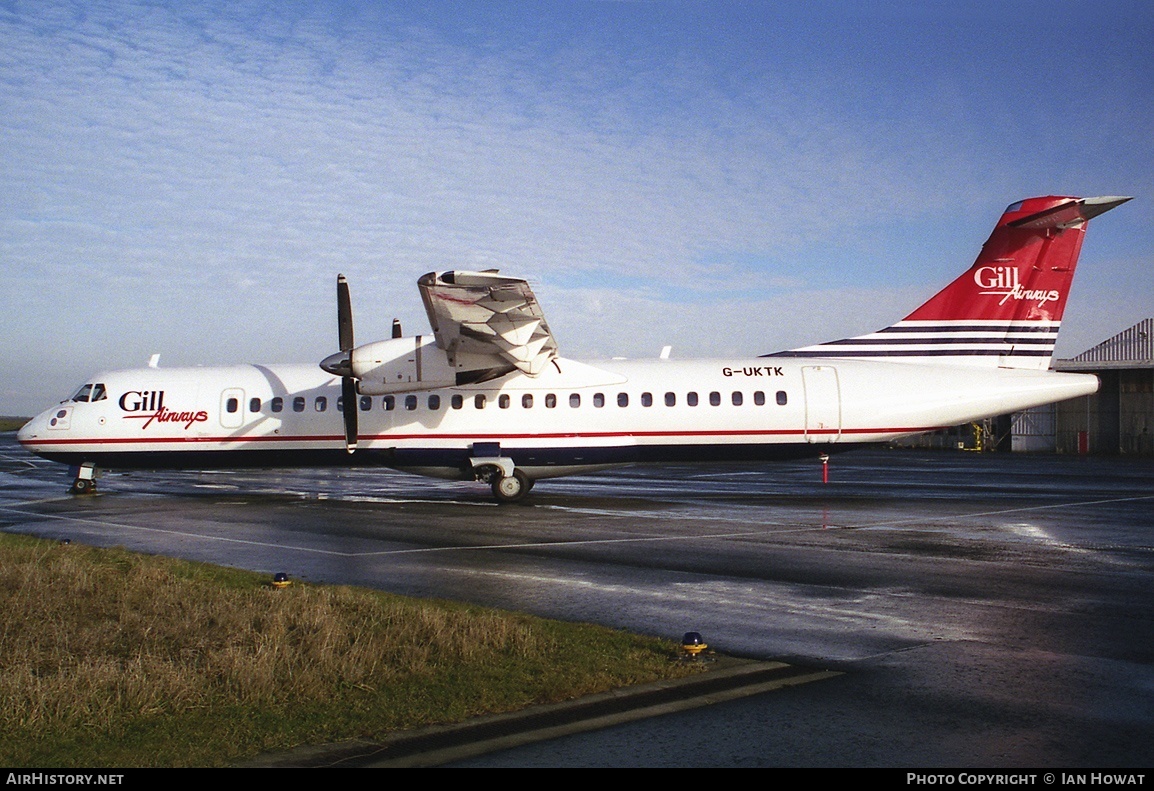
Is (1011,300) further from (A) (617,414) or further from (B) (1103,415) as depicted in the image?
(B) (1103,415)

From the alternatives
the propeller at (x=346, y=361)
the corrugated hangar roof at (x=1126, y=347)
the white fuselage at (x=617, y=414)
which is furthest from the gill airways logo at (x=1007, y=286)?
the corrugated hangar roof at (x=1126, y=347)

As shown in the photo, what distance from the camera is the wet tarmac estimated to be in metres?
5.50

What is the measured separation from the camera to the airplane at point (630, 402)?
2172 cm

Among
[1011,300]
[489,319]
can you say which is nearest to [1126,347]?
[1011,300]

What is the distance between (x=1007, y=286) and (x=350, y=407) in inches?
625

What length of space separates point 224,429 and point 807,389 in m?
14.1

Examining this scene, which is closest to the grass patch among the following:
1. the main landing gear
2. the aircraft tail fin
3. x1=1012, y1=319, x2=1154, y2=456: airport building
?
the main landing gear

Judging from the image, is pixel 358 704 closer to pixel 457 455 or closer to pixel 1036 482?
pixel 457 455

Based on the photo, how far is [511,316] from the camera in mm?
18766

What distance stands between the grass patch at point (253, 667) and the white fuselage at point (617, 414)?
12.2 metres

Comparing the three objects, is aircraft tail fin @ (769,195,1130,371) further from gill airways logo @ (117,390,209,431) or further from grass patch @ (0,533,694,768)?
gill airways logo @ (117,390,209,431)

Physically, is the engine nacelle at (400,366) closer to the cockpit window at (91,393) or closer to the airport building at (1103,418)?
the cockpit window at (91,393)

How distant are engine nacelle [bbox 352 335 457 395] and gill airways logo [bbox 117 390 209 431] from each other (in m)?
5.04

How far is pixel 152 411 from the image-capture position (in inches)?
899
